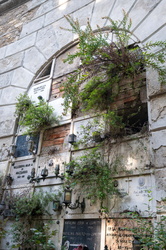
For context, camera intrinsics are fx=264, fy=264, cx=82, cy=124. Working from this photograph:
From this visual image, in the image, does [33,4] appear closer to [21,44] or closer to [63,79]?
[21,44]

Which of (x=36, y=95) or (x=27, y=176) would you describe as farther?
(x=36, y=95)

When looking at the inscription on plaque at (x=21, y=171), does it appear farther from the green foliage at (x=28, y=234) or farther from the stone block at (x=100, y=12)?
the stone block at (x=100, y=12)

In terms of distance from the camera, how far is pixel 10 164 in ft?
20.6

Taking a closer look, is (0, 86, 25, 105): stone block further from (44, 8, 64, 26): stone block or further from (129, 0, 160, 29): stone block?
(129, 0, 160, 29): stone block

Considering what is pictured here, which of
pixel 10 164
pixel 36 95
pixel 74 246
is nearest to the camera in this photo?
pixel 74 246

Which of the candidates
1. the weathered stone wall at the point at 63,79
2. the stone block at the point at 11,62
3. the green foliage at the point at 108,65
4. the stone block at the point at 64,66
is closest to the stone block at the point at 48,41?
the weathered stone wall at the point at 63,79

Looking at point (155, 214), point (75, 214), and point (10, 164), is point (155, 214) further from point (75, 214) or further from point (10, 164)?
point (10, 164)

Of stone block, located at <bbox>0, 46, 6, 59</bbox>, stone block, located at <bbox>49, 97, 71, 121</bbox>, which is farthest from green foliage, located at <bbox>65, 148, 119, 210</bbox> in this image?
stone block, located at <bbox>0, 46, 6, 59</bbox>

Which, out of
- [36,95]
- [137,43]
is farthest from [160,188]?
[36,95]

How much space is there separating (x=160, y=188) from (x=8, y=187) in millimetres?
3529

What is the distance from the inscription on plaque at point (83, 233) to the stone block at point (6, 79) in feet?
15.3

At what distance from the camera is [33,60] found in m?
7.69

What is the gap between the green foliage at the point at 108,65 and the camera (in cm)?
496

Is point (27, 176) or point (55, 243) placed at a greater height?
point (27, 176)
